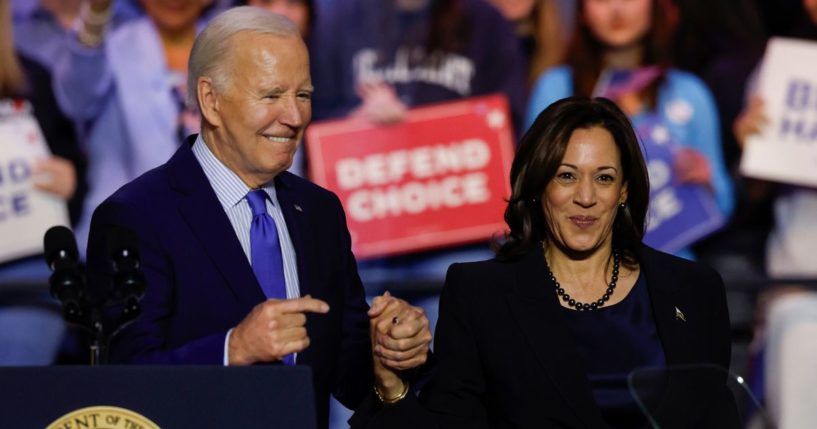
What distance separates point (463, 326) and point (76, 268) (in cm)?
84

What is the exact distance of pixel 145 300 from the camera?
2338 millimetres

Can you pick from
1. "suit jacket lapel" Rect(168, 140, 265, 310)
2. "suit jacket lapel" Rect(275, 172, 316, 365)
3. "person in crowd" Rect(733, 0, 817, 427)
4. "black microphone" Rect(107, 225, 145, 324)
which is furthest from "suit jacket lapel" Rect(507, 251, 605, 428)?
"person in crowd" Rect(733, 0, 817, 427)

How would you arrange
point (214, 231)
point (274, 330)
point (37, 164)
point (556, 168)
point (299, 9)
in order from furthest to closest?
point (37, 164) < point (299, 9) < point (556, 168) < point (214, 231) < point (274, 330)

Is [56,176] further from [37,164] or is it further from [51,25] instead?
[51,25]

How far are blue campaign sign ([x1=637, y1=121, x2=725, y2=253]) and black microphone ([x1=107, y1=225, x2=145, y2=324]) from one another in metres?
3.38

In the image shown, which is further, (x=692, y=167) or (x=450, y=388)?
(x=692, y=167)

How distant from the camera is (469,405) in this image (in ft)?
8.58

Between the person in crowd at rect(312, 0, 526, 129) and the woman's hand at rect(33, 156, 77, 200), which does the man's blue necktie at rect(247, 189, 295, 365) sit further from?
the woman's hand at rect(33, 156, 77, 200)

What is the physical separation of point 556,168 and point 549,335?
1.12 feet

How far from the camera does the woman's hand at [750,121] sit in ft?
17.3

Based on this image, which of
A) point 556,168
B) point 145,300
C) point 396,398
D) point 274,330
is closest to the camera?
point 274,330

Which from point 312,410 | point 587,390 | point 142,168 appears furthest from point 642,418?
point 142,168

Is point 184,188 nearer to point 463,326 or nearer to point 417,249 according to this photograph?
point 463,326

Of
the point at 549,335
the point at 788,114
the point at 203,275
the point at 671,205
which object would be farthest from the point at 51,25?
the point at 549,335
